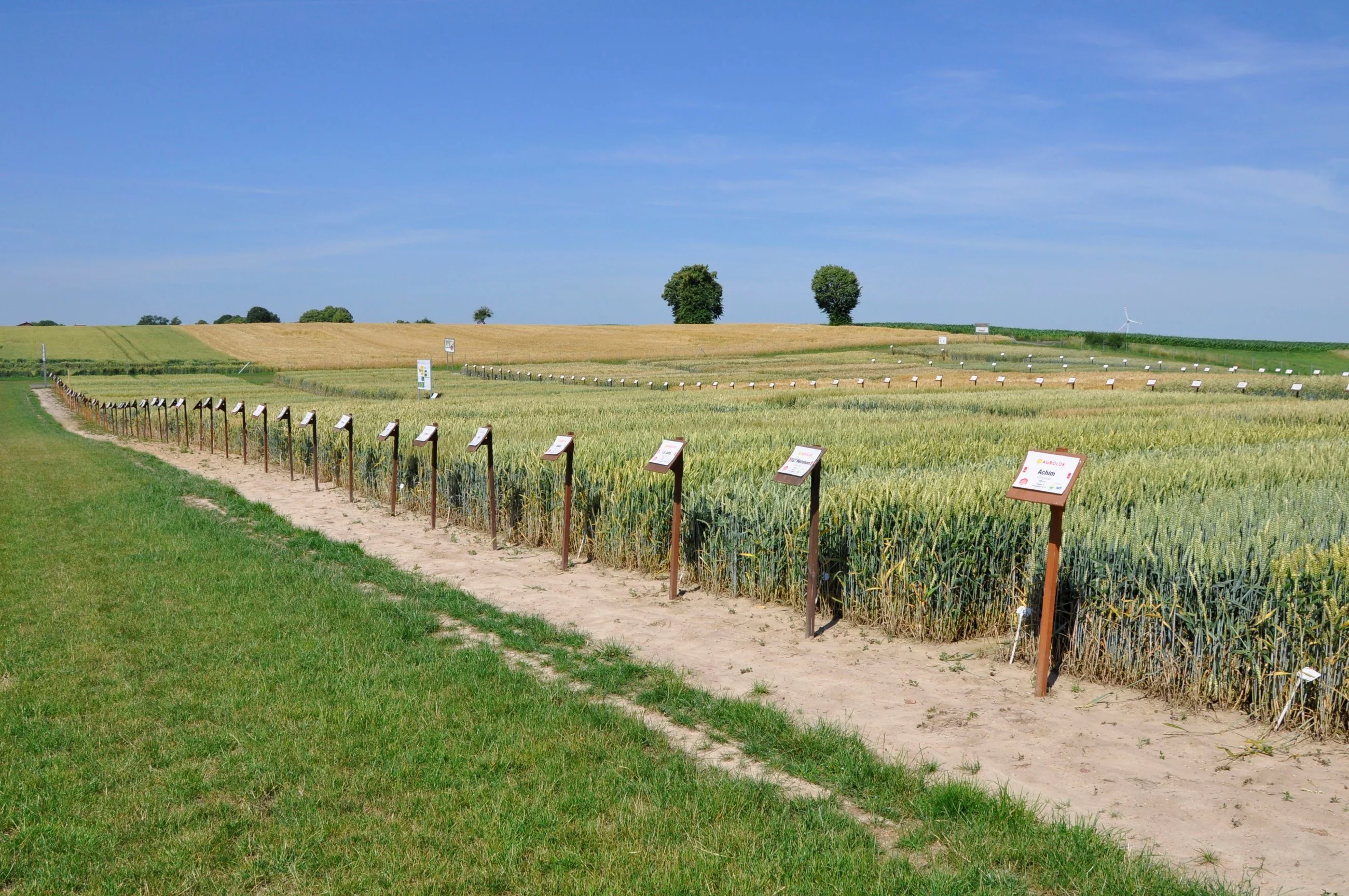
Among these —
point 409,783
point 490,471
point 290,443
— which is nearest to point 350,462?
point 290,443

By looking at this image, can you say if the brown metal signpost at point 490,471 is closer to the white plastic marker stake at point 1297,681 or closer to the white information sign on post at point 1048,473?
the white information sign on post at point 1048,473

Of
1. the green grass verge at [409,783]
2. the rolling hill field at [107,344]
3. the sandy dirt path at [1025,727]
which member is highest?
the rolling hill field at [107,344]

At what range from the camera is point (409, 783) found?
16.5 ft

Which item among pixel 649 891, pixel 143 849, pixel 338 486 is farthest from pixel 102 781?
pixel 338 486

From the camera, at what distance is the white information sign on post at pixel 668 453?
9.65 meters

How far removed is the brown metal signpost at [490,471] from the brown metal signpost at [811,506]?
16.8 feet

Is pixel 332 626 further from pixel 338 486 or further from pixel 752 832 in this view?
pixel 338 486

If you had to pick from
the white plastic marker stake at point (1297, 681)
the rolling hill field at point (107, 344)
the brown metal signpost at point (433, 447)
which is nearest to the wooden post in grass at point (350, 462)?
the brown metal signpost at point (433, 447)

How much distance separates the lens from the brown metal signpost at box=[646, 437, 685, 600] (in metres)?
9.65

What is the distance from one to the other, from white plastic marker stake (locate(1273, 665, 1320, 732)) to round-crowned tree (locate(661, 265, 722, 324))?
414 ft

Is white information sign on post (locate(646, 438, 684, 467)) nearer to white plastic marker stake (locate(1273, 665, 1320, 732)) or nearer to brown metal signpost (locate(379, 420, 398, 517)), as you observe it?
white plastic marker stake (locate(1273, 665, 1320, 732))

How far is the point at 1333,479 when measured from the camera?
1105cm

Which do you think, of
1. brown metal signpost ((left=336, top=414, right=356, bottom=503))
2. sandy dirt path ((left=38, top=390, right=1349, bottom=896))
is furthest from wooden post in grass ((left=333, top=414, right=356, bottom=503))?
sandy dirt path ((left=38, top=390, right=1349, bottom=896))

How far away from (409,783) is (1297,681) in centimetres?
517
